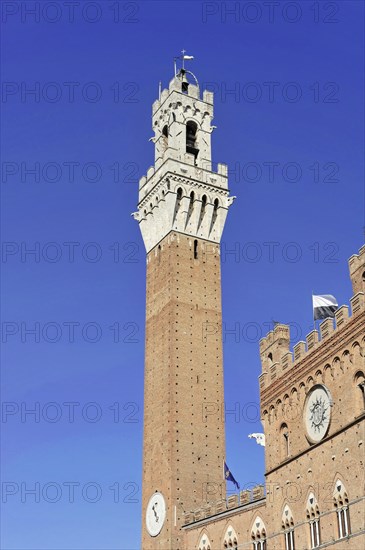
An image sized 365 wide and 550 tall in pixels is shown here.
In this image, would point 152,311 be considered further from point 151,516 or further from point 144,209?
point 151,516

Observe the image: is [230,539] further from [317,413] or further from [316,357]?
[316,357]

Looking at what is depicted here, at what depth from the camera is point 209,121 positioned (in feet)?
205

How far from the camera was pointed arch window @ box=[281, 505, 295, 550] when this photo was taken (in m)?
36.3

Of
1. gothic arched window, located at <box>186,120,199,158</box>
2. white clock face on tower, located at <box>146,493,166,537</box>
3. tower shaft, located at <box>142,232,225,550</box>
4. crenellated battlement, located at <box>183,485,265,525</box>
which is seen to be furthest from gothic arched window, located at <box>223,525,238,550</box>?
gothic arched window, located at <box>186,120,199,158</box>

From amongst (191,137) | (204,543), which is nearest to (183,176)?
(191,137)

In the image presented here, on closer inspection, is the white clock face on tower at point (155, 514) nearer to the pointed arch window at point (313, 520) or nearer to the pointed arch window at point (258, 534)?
the pointed arch window at point (258, 534)

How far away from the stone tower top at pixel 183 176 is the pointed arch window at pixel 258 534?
22875 mm

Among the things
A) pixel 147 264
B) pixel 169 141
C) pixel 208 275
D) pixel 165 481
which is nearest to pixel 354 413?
pixel 165 481

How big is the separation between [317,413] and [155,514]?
1752 cm

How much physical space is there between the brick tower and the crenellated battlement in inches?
40.5

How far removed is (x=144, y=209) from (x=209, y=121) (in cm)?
889

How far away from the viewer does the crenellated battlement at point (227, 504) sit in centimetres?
4025

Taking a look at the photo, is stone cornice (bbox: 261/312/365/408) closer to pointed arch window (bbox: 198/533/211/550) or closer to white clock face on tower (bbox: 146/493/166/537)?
pointed arch window (bbox: 198/533/211/550)

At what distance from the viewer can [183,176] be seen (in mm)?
57500
